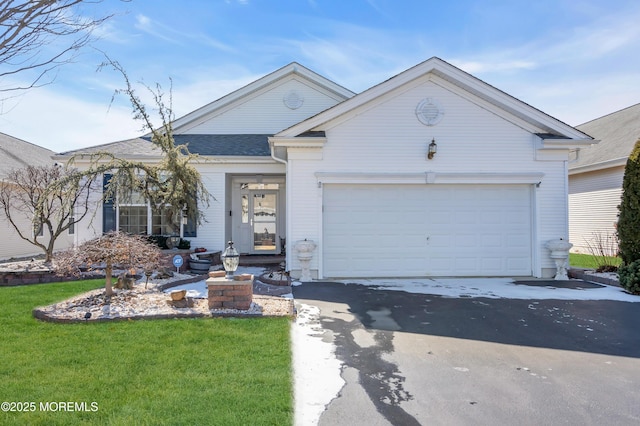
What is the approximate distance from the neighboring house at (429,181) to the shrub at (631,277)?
5.39ft

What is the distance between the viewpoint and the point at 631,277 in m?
7.87

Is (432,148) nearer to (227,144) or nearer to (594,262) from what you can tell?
(227,144)

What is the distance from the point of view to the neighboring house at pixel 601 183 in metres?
14.4

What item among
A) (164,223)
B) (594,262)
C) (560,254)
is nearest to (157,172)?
(164,223)

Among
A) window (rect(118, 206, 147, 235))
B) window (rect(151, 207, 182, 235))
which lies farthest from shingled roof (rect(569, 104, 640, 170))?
window (rect(118, 206, 147, 235))

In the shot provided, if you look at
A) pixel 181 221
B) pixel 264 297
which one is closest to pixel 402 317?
pixel 264 297

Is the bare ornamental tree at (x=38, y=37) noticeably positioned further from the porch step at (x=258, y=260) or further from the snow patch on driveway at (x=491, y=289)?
the porch step at (x=258, y=260)

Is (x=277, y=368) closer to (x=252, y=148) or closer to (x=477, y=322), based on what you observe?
(x=477, y=322)

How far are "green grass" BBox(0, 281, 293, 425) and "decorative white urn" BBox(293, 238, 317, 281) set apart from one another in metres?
3.59

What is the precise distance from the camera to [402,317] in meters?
6.11

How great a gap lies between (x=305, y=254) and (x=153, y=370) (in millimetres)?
5602

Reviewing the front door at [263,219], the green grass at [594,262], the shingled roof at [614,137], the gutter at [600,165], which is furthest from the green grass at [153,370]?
the gutter at [600,165]

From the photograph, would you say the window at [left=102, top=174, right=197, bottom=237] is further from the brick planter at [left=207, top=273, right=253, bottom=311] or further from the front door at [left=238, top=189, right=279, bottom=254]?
the brick planter at [left=207, top=273, right=253, bottom=311]

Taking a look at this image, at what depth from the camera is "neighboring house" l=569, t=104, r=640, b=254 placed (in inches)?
566
